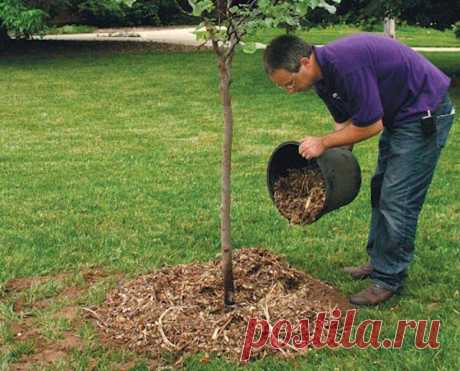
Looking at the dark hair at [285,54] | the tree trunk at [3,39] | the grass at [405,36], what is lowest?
the grass at [405,36]

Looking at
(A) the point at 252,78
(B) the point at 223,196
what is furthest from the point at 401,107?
(A) the point at 252,78

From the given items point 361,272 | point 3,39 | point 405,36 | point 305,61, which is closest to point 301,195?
point 361,272

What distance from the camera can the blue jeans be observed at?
417 cm

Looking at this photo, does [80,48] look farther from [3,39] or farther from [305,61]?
[305,61]

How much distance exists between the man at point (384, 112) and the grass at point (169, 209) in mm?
373

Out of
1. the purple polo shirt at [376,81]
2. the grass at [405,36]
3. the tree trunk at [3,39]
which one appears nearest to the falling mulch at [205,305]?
the purple polo shirt at [376,81]

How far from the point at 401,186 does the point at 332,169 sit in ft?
1.42

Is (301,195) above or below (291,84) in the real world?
below

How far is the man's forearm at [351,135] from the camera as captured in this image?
3859 millimetres

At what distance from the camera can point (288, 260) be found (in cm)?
516

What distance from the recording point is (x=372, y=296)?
4418 mm

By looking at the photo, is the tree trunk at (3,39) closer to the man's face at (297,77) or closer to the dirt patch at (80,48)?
the dirt patch at (80,48)

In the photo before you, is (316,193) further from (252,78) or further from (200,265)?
(252,78)

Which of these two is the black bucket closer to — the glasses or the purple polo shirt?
the purple polo shirt
